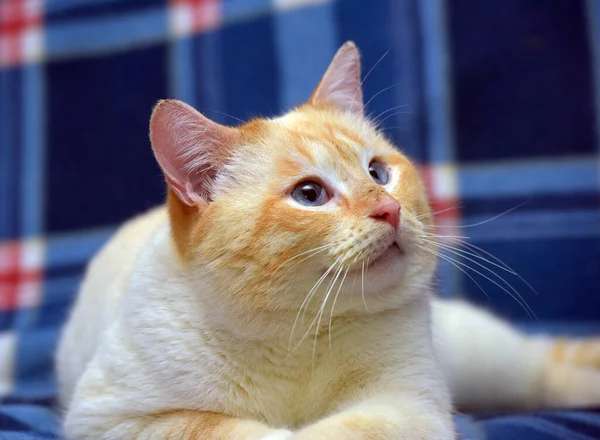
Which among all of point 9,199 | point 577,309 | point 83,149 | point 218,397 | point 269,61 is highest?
point 269,61

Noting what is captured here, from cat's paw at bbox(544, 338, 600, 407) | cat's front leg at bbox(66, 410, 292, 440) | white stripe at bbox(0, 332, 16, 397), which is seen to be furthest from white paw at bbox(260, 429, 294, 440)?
white stripe at bbox(0, 332, 16, 397)

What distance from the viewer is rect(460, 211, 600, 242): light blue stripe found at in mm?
1936

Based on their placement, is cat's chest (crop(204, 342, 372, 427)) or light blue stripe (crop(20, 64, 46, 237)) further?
light blue stripe (crop(20, 64, 46, 237))

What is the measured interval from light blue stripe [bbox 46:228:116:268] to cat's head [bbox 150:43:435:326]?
3.55 feet

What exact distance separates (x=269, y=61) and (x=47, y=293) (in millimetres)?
894

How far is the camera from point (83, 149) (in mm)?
2154

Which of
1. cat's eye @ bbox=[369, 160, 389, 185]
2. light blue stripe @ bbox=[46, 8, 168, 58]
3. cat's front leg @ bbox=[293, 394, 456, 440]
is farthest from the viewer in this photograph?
light blue stripe @ bbox=[46, 8, 168, 58]

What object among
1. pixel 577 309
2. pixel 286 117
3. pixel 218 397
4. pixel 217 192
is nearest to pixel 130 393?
pixel 218 397

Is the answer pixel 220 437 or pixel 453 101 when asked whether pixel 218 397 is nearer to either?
pixel 220 437

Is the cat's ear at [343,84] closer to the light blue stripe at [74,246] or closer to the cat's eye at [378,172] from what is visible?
the cat's eye at [378,172]

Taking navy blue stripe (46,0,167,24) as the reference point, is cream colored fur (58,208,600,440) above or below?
below

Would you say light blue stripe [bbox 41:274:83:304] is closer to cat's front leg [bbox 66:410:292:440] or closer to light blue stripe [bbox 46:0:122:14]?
light blue stripe [bbox 46:0:122:14]

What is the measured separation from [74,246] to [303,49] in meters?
0.85

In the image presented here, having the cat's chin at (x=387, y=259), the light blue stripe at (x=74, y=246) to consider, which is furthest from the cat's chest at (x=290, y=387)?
the light blue stripe at (x=74, y=246)
